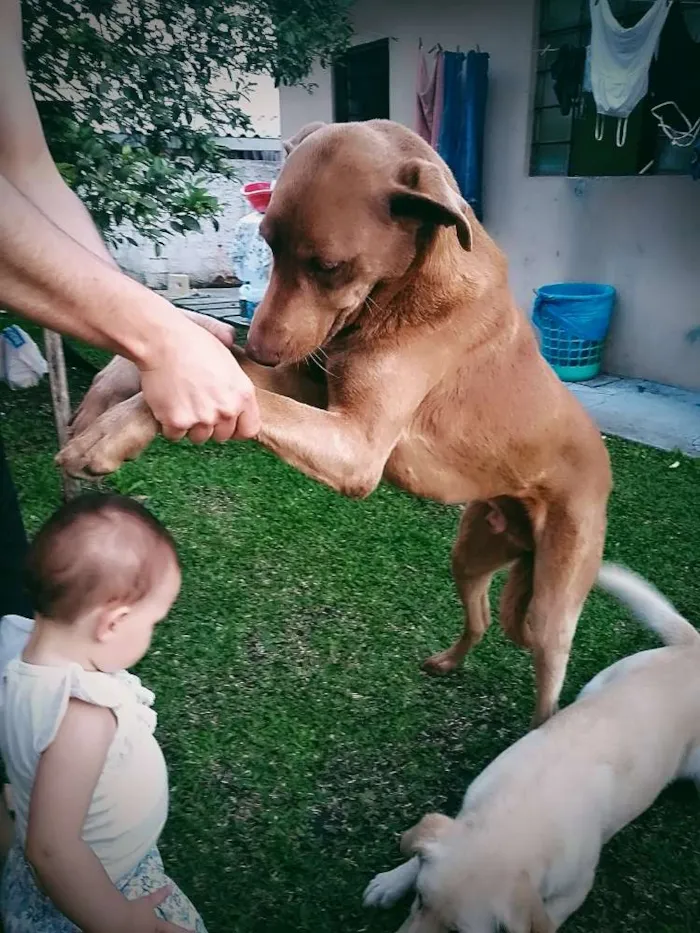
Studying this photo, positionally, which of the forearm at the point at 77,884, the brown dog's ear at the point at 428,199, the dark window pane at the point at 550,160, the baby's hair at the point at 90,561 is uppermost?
the dark window pane at the point at 550,160

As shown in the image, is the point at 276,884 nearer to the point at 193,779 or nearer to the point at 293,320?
the point at 193,779

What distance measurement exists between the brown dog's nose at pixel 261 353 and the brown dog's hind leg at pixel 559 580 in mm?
997

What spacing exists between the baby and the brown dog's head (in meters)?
0.54

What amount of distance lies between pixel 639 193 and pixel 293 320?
555cm

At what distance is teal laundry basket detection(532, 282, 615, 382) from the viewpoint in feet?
21.3

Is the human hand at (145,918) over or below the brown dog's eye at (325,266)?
below

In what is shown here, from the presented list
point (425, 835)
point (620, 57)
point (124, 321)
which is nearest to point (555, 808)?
point (425, 835)

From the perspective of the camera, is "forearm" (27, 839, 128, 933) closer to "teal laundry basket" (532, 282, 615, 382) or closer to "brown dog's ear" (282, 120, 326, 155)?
"brown dog's ear" (282, 120, 326, 155)

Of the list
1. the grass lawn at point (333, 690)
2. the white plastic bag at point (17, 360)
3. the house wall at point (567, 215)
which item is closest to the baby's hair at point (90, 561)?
the grass lawn at point (333, 690)

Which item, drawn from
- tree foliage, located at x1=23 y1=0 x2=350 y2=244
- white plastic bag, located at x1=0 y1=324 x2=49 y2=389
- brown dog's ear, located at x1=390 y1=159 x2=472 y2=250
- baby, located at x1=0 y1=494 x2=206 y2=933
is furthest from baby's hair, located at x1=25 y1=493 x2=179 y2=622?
Result: white plastic bag, located at x1=0 y1=324 x2=49 y2=389

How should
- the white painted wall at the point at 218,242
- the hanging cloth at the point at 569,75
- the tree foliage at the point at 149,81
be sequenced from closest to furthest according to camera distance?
the tree foliage at the point at 149,81 → the hanging cloth at the point at 569,75 → the white painted wall at the point at 218,242

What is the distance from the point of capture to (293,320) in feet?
5.59

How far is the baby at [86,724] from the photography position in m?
1.34

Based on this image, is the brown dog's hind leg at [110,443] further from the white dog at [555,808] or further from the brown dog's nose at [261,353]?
the white dog at [555,808]
